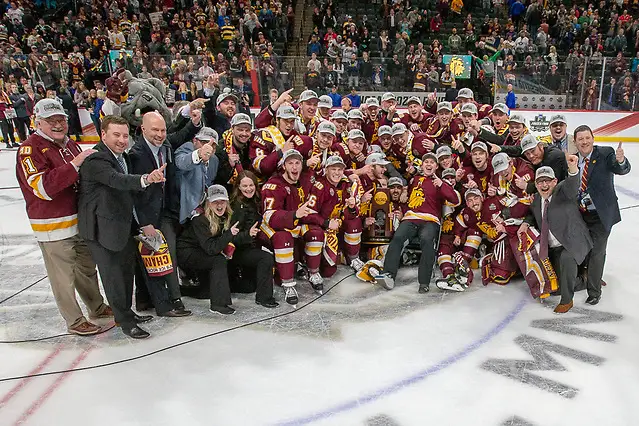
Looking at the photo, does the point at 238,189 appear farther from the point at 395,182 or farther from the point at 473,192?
the point at 473,192

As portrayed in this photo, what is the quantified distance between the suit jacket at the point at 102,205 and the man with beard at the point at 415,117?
11.7 ft

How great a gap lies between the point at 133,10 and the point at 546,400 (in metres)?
17.6

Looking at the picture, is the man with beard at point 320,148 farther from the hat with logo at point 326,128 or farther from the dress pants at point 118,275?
the dress pants at point 118,275

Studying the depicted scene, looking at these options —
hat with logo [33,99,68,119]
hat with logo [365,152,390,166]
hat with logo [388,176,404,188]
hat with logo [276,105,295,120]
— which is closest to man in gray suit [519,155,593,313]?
hat with logo [388,176,404,188]

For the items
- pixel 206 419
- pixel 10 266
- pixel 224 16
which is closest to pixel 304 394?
pixel 206 419

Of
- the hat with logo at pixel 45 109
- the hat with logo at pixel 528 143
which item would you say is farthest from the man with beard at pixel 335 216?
the hat with logo at pixel 45 109

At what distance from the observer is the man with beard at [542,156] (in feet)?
15.1

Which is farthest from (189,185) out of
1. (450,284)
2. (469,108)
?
(469,108)

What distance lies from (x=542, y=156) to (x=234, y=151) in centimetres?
286

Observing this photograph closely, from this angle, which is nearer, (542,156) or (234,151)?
(542,156)

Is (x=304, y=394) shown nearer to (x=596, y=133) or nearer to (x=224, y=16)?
(x=596, y=133)

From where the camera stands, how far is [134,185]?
330cm

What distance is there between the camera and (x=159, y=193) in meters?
3.88

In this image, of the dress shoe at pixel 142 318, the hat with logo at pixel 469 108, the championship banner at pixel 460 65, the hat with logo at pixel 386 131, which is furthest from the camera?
the championship banner at pixel 460 65
